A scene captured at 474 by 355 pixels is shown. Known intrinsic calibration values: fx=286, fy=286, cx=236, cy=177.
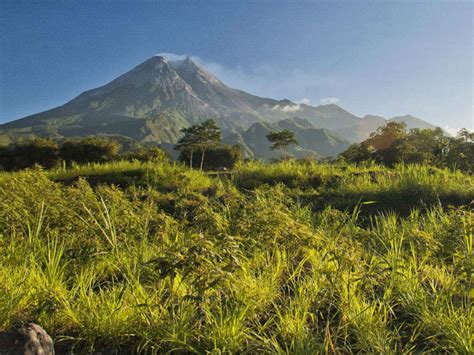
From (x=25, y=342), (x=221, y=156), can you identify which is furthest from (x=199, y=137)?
(x=25, y=342)

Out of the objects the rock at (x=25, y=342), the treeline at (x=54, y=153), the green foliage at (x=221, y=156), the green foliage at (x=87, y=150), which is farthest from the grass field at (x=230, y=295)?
the green foliage at (x=221, y=156)

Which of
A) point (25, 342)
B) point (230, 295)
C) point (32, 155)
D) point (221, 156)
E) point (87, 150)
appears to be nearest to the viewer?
point (25, 342)

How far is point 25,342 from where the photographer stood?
1447mm

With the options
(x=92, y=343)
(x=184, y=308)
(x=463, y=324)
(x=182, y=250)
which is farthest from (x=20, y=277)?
(x=463, y=324)

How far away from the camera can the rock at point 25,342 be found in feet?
4.67

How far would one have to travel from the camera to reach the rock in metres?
1.42

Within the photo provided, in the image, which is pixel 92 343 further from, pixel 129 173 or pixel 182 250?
pixel 129 173

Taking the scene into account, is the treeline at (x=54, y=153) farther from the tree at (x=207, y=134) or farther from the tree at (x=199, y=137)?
the tree at (x=207, y=134)

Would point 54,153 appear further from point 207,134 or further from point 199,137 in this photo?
point 207,134

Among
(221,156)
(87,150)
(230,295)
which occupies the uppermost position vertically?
(87,150)

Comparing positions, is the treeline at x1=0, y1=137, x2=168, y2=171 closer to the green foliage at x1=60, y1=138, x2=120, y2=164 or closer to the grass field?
the green foliage at x1=60, y1=138, x2=120, y2=164

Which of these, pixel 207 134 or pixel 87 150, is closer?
pixel 87 150

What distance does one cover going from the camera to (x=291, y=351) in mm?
1735

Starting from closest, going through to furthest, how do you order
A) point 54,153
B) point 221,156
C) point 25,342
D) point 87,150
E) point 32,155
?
point 25,342
point 32,155
point 87,150
point 54,153
point 221,156
